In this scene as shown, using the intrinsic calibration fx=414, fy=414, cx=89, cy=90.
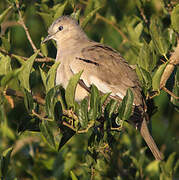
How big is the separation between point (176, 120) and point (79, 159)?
1760 mm

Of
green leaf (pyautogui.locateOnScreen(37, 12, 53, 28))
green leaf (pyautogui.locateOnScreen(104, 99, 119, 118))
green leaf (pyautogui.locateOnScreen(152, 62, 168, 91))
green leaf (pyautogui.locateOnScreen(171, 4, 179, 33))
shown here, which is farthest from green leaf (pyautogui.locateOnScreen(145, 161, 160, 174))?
green leaf (pyautogui.locateOnScreen(37, 12, 53, 28))

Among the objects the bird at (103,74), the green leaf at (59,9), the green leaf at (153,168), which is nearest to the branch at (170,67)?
the bird at (103,74)

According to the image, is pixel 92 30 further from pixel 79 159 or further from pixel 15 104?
pixel 79 159

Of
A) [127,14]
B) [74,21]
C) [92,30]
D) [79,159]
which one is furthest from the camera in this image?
[92,30]

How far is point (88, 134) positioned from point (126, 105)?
0.64 m

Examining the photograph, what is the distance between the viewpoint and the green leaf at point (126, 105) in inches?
127

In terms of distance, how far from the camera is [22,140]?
4.06 metres

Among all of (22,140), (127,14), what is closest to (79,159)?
(22,140)

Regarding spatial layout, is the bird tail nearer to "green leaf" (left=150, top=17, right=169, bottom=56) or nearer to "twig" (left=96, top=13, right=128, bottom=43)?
"green leaf" (left=150, top=17, right=169, bottom=56)

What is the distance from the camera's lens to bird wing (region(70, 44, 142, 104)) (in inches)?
172

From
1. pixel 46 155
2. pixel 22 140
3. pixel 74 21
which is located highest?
pixel 74 21

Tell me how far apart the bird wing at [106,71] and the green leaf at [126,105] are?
3.20ft

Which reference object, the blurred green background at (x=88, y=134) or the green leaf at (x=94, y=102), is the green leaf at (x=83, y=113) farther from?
the blurred green background at (x=88, y=134)

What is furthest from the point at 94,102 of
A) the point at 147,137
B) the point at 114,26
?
the point at 114,26
